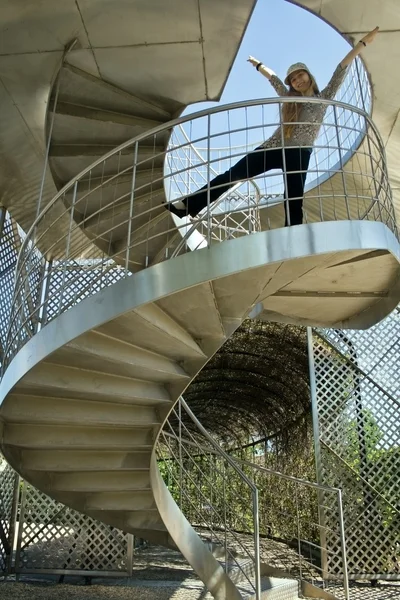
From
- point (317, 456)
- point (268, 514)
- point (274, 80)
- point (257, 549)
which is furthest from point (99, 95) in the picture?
point (268, 514)

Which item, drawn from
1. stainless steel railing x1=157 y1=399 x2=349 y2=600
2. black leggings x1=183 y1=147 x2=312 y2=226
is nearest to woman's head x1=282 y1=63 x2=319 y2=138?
black leggings x1=183 y1=147 x2=312 y2=226

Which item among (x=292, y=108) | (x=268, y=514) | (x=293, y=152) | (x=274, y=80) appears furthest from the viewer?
(x=268, y=514)

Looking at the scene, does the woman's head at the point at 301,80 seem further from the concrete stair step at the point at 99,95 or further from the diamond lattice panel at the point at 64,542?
the diamond lattice panel at the point at 64,542

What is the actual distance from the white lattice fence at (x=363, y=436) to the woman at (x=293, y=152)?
3.82m

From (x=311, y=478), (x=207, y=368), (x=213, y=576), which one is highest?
(x=207, y=368)

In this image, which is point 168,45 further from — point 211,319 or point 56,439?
point 56,439

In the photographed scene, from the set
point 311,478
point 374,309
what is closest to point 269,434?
point 311,478

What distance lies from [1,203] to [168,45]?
317cm

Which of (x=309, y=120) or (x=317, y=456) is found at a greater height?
(x=309, y=120)

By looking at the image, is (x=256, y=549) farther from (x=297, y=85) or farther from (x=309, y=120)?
(x=297, y=85)

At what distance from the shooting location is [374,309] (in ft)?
14.1

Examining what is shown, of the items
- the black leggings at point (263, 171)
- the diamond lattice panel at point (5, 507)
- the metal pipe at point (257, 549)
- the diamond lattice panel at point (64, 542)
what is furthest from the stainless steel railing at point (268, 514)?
the black leggings at point (263, 171)

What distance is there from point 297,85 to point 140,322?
229 centimetres

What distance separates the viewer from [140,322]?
10.6 feet
